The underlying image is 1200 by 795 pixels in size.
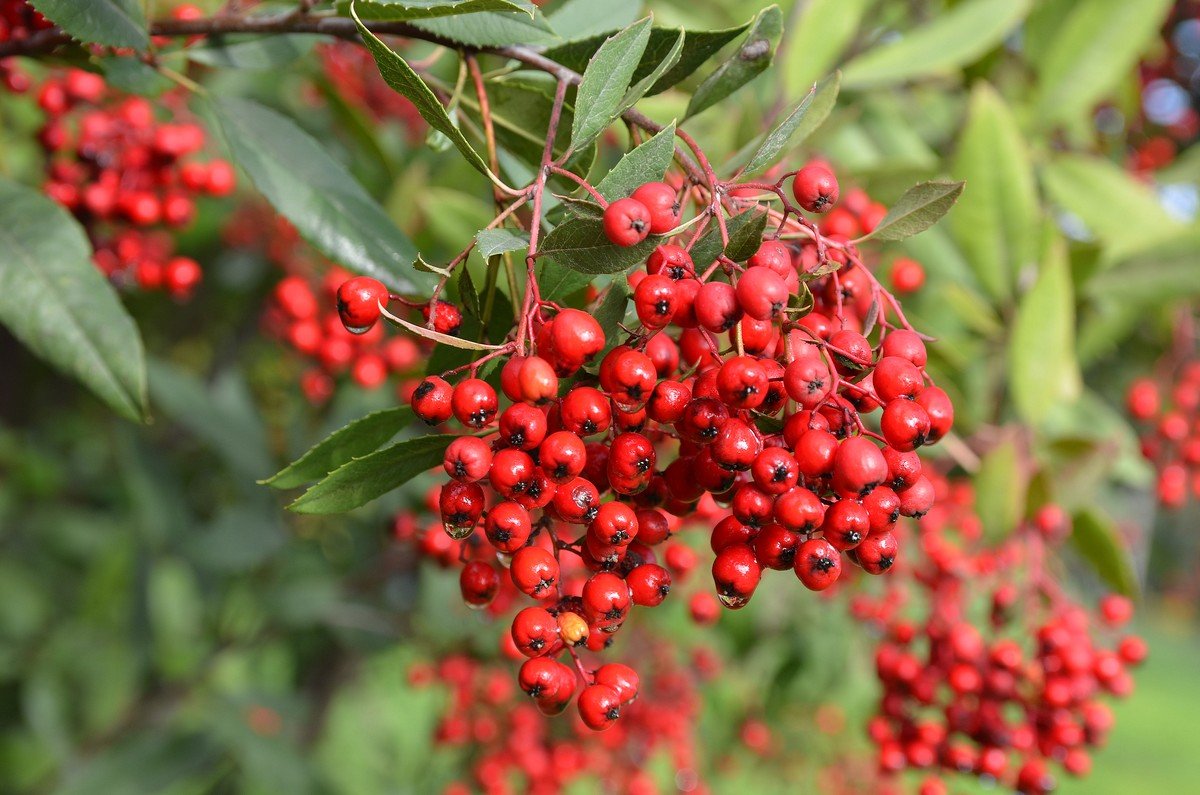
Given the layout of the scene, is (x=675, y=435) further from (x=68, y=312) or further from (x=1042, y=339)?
(x=1042, y=339)

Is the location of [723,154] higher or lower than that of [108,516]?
higher

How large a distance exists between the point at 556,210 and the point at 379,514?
233 cm

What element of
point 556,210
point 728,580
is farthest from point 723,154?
point 728,580

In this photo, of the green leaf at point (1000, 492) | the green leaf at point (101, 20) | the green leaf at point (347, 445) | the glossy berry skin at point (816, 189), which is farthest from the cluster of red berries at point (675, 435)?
the green leaf at point (1000, 492)

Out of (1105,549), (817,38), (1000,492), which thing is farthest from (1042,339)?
(817,38)

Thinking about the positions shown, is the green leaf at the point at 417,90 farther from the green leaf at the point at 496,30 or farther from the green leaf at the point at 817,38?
the green leaf at the point at 817,38

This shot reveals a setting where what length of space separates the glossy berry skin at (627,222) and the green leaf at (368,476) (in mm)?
327

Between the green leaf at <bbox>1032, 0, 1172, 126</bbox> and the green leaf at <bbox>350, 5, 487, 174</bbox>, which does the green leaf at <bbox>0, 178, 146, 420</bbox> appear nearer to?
the green leaf at <bbox>350, 5, 487, 174</bbox>

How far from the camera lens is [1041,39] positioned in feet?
8.87

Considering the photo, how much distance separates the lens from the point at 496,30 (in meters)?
1.15

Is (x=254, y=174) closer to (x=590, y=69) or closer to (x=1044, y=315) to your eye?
(x=590, y=69)

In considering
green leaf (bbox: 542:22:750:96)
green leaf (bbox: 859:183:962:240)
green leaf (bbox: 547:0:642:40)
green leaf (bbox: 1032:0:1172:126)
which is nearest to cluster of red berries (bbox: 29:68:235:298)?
green leaf (bbox: 547:0:642:40)

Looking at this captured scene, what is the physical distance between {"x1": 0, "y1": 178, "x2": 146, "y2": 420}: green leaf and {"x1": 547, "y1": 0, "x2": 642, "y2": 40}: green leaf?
0.76m

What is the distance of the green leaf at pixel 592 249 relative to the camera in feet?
3.24
